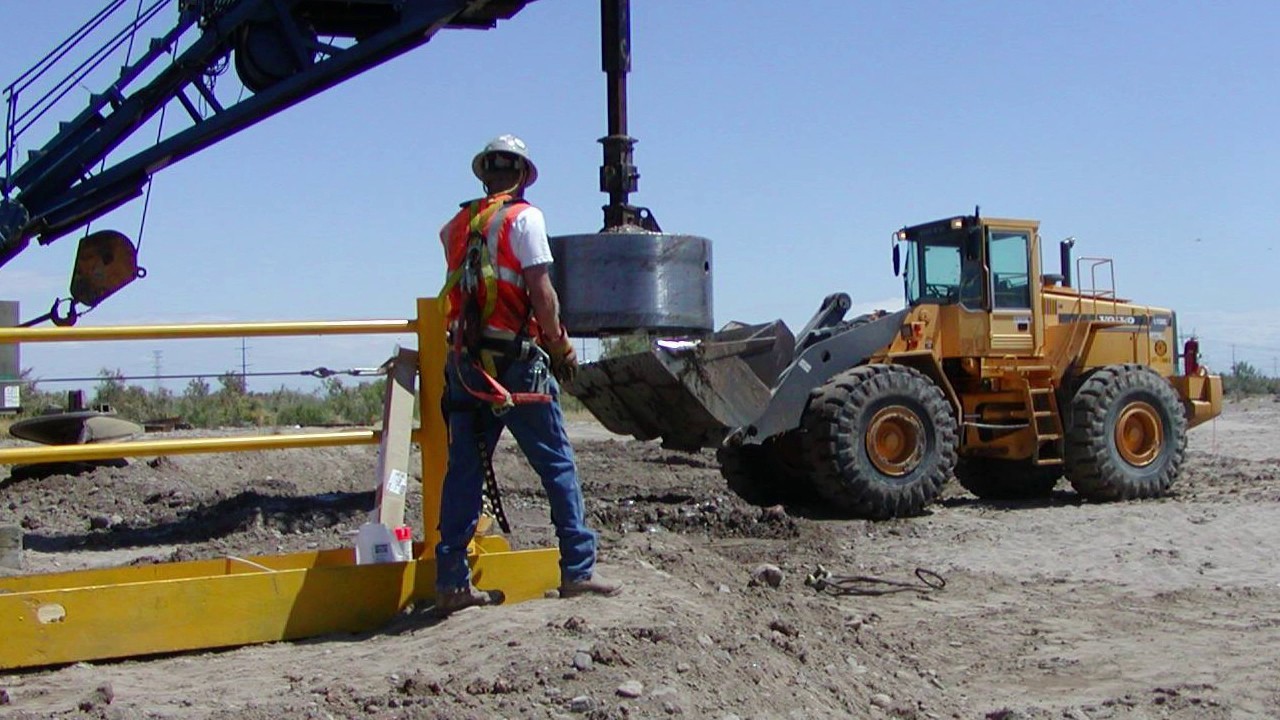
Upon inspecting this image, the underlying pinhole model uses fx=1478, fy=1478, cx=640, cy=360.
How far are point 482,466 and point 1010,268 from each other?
9577 millimetres

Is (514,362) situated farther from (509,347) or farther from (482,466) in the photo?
(482,466)

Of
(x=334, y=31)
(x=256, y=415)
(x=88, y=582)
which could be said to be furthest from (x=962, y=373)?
(x=256, y=415)

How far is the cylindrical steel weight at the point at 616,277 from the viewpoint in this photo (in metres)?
10.0

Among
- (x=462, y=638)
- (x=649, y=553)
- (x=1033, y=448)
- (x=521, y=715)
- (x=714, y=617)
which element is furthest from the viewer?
(x=1033, y=448)

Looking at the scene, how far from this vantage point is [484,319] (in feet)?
19.9

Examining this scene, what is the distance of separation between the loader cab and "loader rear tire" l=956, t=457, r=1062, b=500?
1.27 m

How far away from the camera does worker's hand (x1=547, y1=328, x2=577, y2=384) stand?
610cm

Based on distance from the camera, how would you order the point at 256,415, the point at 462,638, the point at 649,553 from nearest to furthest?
the point at 462,638 → the point at 649,553 → the point at 256,415

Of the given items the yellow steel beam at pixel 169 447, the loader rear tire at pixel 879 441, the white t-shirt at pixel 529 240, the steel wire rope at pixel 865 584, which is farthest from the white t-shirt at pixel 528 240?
the loader rear tire at pixel 879 441

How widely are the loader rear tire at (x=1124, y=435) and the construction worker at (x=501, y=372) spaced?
9047mm

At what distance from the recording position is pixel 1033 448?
47.1 ft

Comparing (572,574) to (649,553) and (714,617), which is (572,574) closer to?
(714,617)

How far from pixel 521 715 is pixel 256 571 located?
224cm

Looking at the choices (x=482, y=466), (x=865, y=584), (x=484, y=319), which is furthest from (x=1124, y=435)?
(x=484, y=319)
